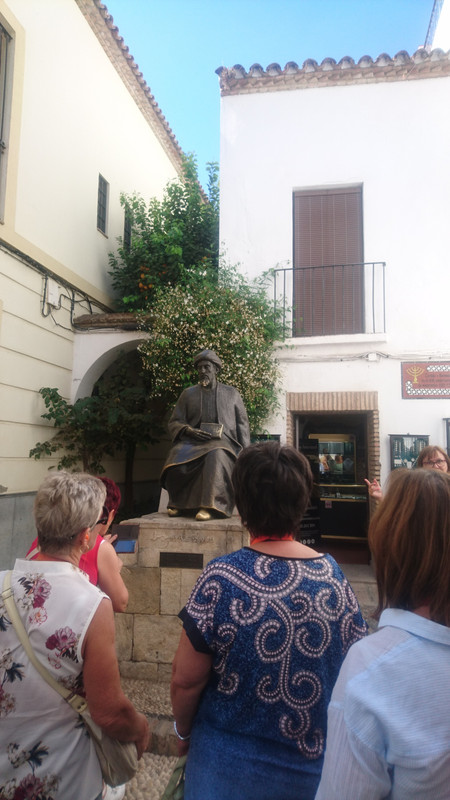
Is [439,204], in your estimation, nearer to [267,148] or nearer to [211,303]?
[267,148]

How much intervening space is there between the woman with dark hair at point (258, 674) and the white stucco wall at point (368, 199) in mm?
5825

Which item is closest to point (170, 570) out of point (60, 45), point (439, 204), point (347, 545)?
point (347, 545)

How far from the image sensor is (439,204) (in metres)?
7.18

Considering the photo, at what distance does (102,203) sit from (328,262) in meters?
4.26

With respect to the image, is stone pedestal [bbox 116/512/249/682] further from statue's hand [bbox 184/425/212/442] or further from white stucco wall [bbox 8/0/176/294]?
white stucco wall [bbox 8/0/176/294]

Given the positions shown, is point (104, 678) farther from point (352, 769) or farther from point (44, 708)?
point (352, 769)

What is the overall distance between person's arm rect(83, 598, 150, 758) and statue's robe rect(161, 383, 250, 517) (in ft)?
8.89

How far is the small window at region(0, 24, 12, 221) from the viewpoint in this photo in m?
6.27

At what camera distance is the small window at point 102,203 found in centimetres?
905

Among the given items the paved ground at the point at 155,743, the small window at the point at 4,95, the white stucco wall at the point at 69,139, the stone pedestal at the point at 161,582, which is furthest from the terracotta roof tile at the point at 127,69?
the paved ground at the point at 155,743

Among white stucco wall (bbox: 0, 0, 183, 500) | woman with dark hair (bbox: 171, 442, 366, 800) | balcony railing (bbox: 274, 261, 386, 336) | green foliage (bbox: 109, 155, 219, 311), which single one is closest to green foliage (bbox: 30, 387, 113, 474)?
white stucco wall (bbox: 0, 0, 183, 500)

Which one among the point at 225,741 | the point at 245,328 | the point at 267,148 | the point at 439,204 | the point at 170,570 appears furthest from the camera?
the point at 267,148

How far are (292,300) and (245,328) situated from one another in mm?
1195

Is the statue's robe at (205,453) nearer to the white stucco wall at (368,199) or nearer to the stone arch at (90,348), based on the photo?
the white stucco wall at (368,199)
